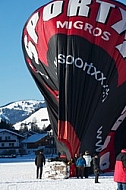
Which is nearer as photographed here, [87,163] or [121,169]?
[121,169]

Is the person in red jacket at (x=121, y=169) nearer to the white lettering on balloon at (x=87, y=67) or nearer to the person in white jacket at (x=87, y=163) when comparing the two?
the person in white jacket at (x=87, y=163)

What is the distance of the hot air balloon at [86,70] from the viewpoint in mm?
19609

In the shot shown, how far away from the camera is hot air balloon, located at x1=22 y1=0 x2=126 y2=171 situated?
64.3 ft

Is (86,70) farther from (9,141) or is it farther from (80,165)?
(9,141)

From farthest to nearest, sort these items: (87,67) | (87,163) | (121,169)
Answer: (87,67) → (87,163) → (121,169)

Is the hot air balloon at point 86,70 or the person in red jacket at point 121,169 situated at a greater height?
the hot air balloon at point 86,70

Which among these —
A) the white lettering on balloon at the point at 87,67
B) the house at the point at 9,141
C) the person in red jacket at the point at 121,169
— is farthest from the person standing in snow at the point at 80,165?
the house at the point at 9,141

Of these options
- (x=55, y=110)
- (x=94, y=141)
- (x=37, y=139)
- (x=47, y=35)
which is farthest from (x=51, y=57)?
(x=37, y=139)

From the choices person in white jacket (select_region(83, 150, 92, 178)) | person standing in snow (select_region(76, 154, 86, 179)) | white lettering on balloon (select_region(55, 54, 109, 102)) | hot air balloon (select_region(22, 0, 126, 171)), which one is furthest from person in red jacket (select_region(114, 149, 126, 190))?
white lettering on balloon (select_region(55, 54, 109, 102))

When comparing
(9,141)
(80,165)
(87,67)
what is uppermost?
(9,141)

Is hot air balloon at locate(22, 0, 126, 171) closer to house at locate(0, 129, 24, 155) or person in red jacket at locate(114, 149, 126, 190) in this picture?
person in red jacket at locate(114, 149, 126, 190)

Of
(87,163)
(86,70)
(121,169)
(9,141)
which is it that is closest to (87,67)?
(86,70)

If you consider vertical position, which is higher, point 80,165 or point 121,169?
point 80,165

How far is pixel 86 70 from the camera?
64.3 ft
